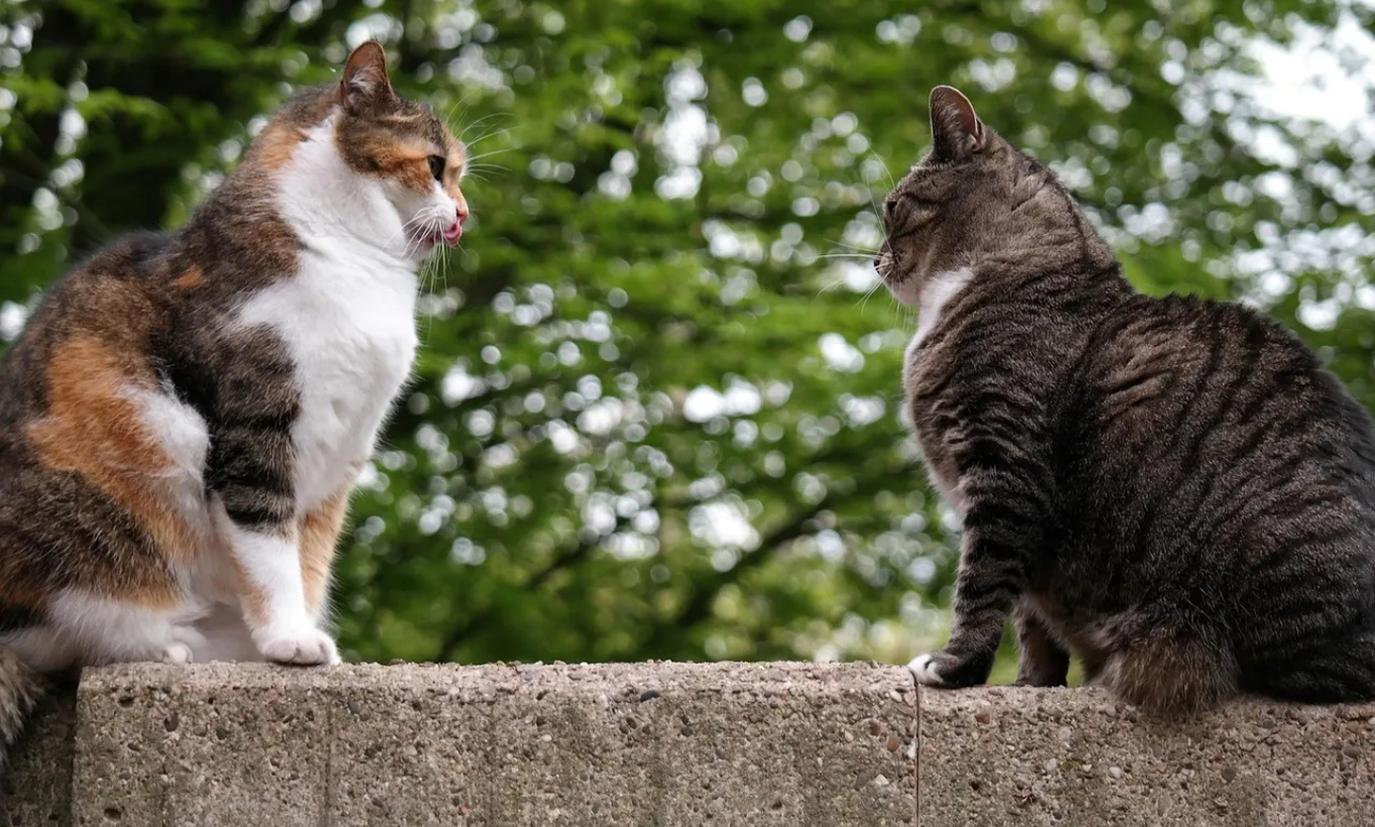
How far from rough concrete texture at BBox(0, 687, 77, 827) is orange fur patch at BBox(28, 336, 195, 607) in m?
0.29

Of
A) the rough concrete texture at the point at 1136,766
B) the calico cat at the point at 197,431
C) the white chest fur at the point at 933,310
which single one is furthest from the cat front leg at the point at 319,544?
the rough concrete texture at the point at 1136,766

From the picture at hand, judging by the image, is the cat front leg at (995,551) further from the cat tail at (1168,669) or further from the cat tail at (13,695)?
the cat tail at (13,695)

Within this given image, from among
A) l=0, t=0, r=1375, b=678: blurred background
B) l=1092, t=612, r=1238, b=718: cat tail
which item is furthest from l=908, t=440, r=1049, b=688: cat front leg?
l=0, t=0, r=1375, b=678: blurred background

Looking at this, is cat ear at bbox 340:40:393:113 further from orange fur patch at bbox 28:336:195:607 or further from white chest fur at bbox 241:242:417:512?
orange fur patch at bbox 28:336:195:607

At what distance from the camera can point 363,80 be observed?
3.15m

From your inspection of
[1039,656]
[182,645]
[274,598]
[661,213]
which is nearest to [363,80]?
[274,598]

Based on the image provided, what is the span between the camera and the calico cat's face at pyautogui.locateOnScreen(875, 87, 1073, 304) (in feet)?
10.9

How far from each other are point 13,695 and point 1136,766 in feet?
6.81

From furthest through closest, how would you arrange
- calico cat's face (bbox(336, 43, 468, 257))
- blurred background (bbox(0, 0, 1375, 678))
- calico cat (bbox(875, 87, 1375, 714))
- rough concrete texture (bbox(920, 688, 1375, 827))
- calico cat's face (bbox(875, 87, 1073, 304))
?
blurred background (bbox(0, 0, 1375, 678)) → calico cat's face (bbox(875, 87, 1073, 304)) → calico cat's face (bbox(336, 43, 468, 257)) → calico cat (bbox(875, 87, 1375, 714)) → rough concrete texture (bbox(920, 688, 1375, 827))

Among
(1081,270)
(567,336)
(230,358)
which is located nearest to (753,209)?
(567,336)

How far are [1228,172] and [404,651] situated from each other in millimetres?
5818

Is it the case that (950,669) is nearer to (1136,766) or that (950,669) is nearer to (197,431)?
(1136,766)

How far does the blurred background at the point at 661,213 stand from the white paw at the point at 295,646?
3236mm

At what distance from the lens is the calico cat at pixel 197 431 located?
279 cm
